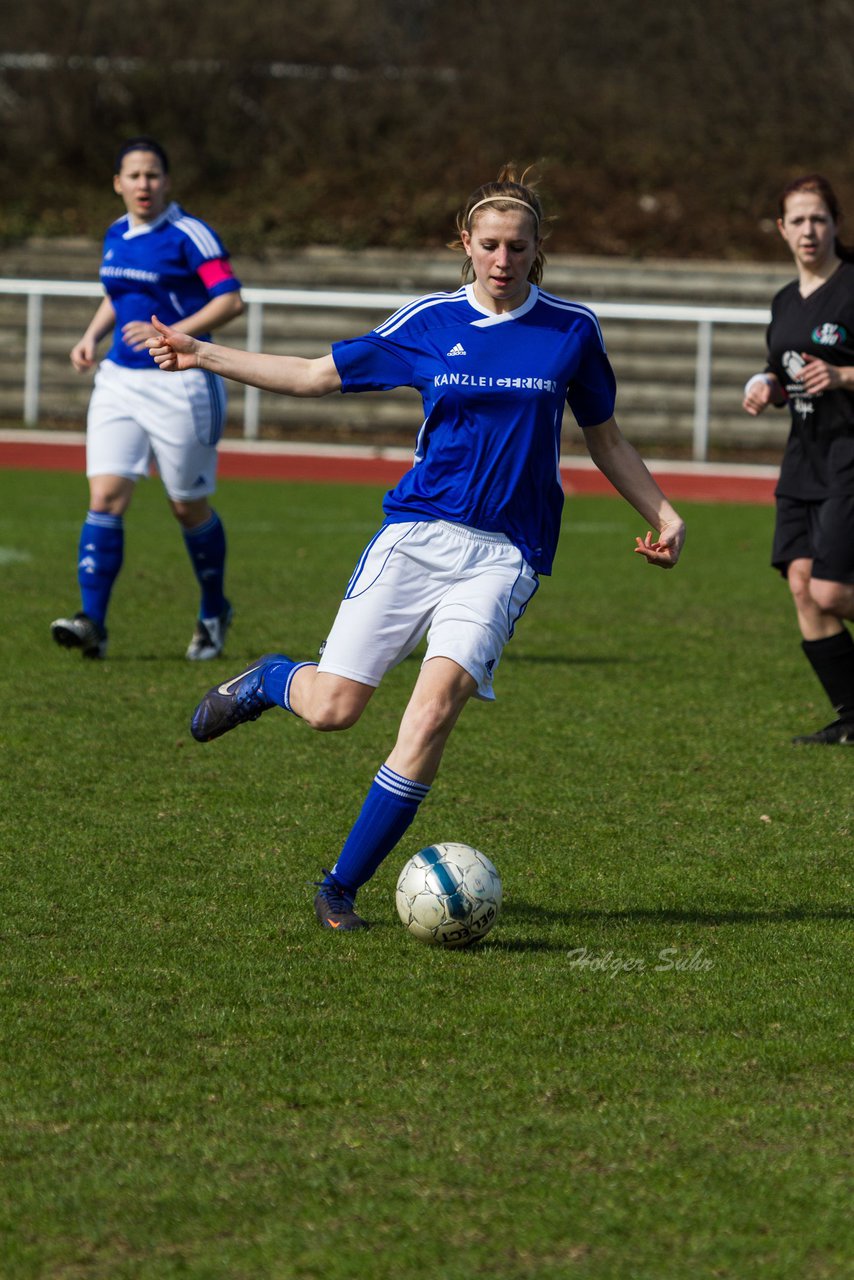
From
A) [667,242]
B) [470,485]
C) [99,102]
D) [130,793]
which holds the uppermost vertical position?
[99,102]

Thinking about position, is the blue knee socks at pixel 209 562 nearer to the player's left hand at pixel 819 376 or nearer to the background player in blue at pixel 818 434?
the background player in blue at pixel 818 434

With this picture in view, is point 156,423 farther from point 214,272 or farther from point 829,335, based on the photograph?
point 829,335

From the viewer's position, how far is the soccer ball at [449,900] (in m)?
4.61

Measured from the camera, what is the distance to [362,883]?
4.91 meters

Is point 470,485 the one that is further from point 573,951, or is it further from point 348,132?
point 348,132

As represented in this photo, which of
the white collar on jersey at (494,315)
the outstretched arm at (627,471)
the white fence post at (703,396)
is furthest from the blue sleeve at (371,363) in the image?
the white fence post at (703,396)

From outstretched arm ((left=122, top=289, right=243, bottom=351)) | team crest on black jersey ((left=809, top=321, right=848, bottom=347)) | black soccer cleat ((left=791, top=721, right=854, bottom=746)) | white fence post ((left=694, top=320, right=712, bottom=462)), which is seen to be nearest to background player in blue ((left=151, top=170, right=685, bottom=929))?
team crest on black jersey ((left=809, top=321, right=848, bottom=347))

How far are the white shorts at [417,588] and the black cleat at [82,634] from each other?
4.12m

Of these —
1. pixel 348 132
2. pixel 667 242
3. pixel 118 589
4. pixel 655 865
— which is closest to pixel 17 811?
pixel 655 865

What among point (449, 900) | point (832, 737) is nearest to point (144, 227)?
point (832, 737)

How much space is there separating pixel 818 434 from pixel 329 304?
49.5 ft

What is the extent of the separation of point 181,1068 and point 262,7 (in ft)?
90.7

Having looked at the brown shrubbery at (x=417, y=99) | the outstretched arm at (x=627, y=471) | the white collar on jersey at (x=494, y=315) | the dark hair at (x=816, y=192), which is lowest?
the outstretched arm at (x=627, y=471)

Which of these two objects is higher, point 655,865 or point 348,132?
point 348,132
